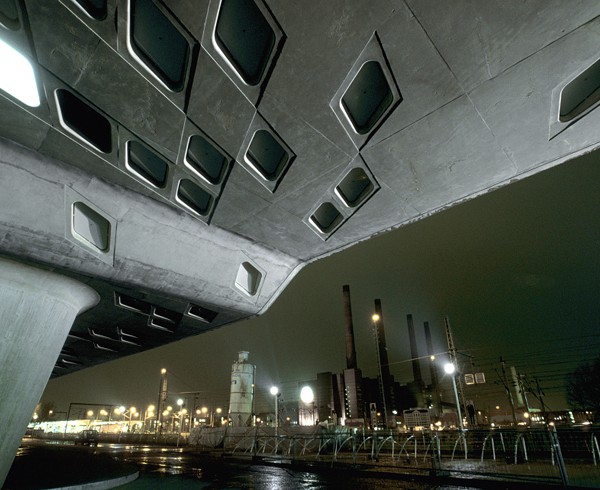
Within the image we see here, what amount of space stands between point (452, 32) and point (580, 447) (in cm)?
1376

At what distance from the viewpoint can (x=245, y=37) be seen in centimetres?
455

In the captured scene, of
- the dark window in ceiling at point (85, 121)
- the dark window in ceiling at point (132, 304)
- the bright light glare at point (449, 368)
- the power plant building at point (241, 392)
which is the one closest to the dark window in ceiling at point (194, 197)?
the dark window in ceiling at point (85, 121)

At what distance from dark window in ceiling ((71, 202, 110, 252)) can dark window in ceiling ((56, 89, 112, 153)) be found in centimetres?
135

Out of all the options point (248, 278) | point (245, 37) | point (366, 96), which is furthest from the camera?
point (248, 278)

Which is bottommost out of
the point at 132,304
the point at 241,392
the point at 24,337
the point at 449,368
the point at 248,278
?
the point at 24,337

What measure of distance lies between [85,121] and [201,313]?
661 centimetres

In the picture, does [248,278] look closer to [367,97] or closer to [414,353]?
[367,97]

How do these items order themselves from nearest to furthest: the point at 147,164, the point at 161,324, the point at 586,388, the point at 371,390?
the point at 147,164, the point at 161,324, the point at 586,388, the point at 371,390

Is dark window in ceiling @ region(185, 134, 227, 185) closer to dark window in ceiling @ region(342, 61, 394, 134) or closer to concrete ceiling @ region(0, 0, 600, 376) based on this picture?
concrete ceiling @ region(0, 0, 600, 376)

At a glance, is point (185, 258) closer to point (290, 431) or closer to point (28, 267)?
point (28, 267)

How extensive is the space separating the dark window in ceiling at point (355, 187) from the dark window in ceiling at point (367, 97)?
119cm

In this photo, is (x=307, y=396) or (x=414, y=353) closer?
(x=307, y=396)

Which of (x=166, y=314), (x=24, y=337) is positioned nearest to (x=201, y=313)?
(x=166, y=314)

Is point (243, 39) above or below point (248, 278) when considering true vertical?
above
